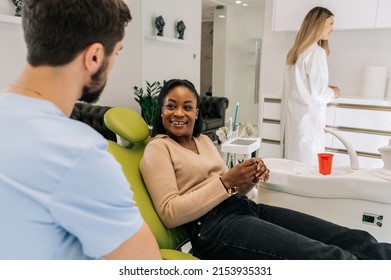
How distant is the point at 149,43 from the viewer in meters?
3.71

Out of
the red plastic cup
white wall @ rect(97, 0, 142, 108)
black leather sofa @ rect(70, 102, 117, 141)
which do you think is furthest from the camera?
white wall @ rect(97, 0, 142, 108)

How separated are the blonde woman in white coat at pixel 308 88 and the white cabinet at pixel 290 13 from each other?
0.51 m

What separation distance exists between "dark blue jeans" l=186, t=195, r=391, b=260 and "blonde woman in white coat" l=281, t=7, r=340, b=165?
1616mm

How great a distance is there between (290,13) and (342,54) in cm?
71

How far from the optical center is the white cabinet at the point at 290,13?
10.7 feet

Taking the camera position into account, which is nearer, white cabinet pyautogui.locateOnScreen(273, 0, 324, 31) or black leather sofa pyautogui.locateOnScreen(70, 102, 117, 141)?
black leather sofa pyautogui.locateOnScreen(70, 102, 117, 141)

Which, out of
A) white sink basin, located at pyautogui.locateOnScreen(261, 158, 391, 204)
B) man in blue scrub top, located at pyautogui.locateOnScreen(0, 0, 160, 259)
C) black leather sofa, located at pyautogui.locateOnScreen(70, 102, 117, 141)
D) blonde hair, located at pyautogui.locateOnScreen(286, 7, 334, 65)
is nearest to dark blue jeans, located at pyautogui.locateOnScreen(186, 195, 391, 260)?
white sink basin, located at pyautogui.locateOnScreen(261, 158, 391, 204)

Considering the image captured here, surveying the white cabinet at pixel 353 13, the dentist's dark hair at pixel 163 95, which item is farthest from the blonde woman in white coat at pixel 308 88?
the dentist's dark hair at pixel 163 95

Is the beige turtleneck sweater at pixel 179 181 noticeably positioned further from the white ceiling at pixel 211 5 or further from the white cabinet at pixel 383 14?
the white ceiling at pixel 211 5

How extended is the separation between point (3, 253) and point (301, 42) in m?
2.72

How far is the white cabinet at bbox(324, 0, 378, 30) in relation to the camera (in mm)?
3027

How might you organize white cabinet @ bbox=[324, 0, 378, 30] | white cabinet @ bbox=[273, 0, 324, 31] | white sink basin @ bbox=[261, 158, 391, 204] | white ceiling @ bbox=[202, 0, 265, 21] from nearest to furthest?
1. white sink basin @ bbox=[261, 158, 391, 204]
2. white cabinet @ bbox=[324, 0, 378, 30]
3. white cabinet @ bbox=[273, 0, 324, 31]
4. white ceiling @ bbox=[202, 0, 265, 21]

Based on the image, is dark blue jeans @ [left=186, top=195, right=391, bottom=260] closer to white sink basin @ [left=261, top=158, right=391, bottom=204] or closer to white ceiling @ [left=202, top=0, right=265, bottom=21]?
white sink basin @ [left=261, top=158, right=391, bottom=204]
